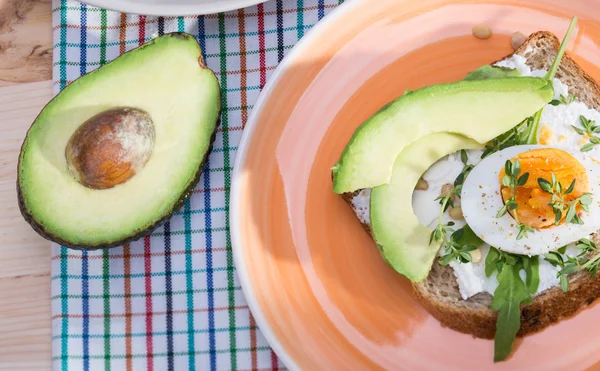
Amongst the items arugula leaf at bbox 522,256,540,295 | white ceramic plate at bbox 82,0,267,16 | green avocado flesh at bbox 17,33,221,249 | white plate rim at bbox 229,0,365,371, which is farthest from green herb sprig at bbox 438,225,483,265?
white ceramic plate at bbox 82,0,267,16

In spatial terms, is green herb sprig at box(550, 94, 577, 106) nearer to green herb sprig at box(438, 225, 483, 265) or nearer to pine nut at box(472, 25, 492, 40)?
pine nut at box(472, 25, 492, 40)

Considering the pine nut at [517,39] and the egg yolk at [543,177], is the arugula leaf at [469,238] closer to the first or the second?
the egg yolk at [543,177]

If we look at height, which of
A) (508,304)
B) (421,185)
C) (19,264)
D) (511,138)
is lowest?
(19,264)

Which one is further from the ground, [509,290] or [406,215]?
[406,215]

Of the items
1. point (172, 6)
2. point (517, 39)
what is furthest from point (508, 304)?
point (172, 6)

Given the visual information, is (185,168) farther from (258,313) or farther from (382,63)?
(382,63)

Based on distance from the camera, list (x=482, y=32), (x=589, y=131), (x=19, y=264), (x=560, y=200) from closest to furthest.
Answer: (x=560, y=200) → (x=589, y=131) → (x=482, y=32) → (x=19, y=264)

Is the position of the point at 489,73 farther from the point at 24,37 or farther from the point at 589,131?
the point at 24,37
